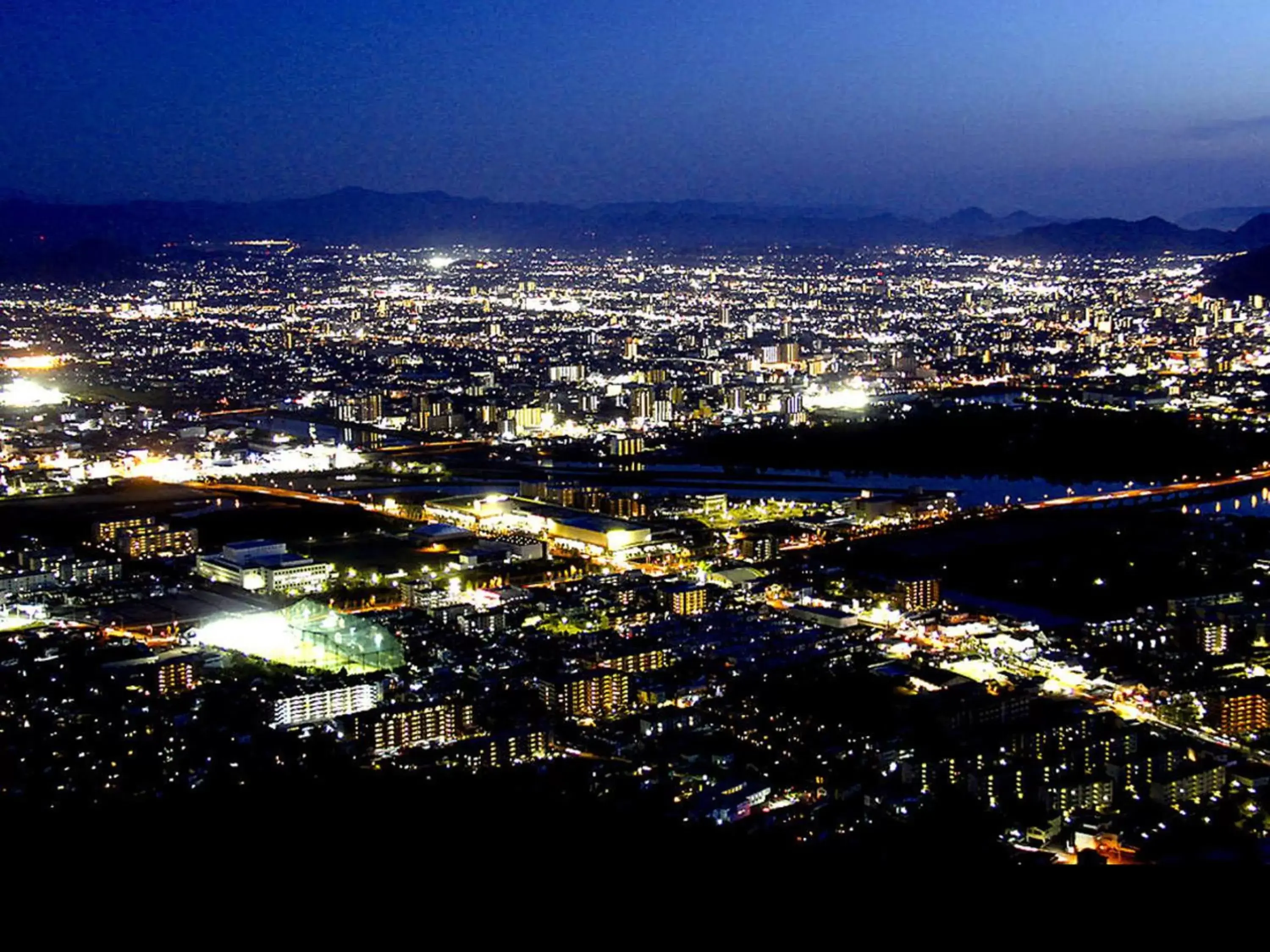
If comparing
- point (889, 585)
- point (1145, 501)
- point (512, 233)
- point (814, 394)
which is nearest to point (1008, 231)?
point (512, 233)

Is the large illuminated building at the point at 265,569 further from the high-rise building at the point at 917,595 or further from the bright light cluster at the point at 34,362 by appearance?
the bright light cluster at the point at 34,362

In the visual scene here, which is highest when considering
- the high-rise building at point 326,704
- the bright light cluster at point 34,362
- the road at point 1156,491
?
the bright light cluster at point 34,362

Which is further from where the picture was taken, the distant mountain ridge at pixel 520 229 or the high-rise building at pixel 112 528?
the distant mountain ridge at pixel 520 229

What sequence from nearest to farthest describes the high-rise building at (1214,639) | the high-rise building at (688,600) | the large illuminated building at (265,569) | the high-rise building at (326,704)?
the high-rise building at (326,704) < the high-rise building at (1214,639) < the high-rise building at (688,600) < the large illuminated building at (265,569)

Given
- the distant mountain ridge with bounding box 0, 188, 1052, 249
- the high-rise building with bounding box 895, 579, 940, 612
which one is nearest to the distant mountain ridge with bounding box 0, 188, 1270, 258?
the distant mountain ridge with bounding box 0, 188, 1052, 249

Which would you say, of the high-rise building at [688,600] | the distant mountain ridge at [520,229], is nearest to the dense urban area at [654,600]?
the high-rise building at [688,600]

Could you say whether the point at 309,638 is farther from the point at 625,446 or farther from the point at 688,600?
the point at 625,446

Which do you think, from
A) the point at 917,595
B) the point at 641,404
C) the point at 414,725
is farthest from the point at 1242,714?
the point at 641,404
